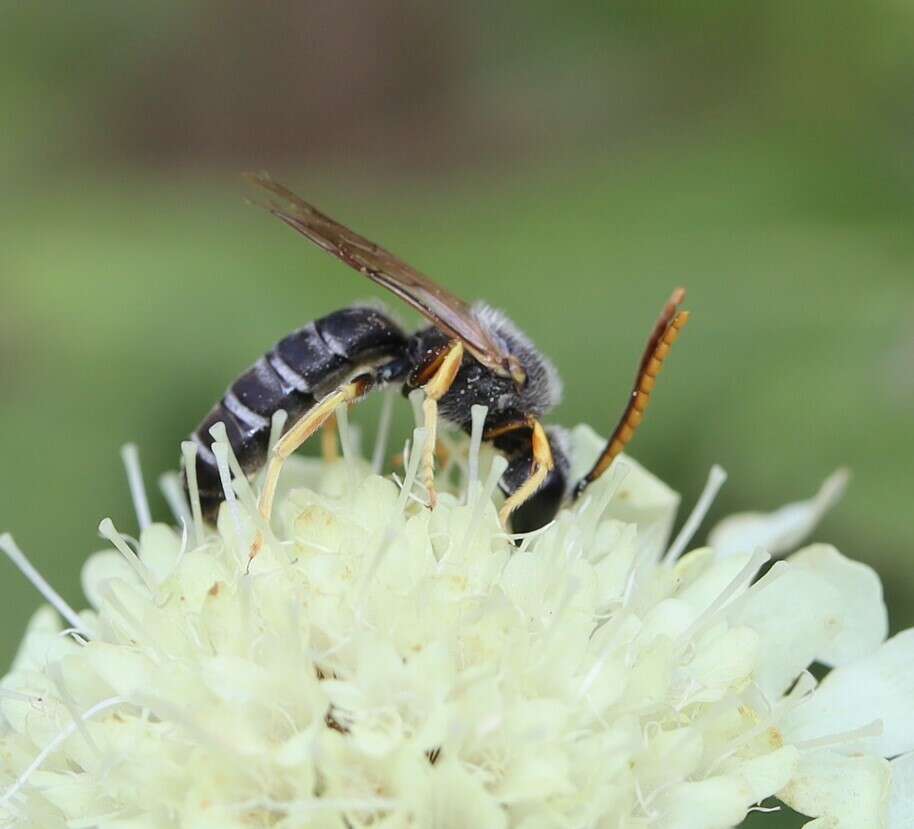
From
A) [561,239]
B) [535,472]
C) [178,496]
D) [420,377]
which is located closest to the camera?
[535,472]

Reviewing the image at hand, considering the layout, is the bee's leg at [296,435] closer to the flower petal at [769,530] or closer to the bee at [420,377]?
the bee at [420,377]

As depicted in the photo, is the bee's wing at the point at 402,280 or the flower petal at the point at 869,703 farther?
the bee's wing at the point at 402,280

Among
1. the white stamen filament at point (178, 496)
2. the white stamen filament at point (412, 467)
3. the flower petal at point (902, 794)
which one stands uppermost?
the white stamen filament at point (412, 467)

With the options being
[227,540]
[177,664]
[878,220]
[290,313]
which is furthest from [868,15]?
[177,664]

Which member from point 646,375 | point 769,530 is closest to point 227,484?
point 646,375

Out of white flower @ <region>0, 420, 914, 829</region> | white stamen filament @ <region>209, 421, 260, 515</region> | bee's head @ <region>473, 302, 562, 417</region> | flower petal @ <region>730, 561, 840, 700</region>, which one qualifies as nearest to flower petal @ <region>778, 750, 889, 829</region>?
white flower @ <region>0, 420, 914, 829</region>

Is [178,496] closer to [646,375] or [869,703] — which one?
[646,375]

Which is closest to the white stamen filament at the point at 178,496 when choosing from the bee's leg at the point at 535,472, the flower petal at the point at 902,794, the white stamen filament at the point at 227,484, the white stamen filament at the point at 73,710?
the white stamen filament at the point at 227,484
